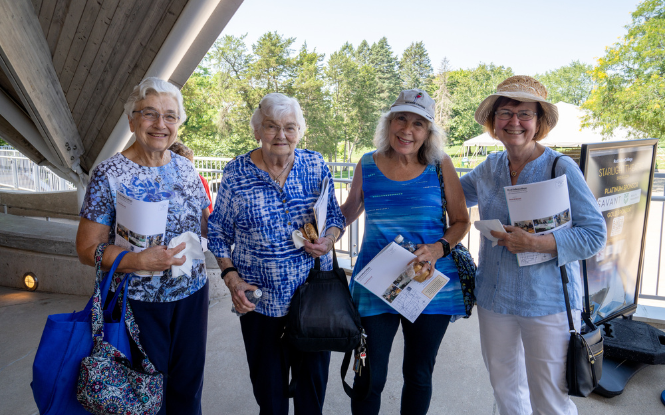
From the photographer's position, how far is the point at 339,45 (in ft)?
151

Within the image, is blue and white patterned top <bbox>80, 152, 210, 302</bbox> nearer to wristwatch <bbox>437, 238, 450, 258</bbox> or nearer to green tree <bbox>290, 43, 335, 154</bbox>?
wristwatch <bbox>437, 238, 450, 258</bbox>

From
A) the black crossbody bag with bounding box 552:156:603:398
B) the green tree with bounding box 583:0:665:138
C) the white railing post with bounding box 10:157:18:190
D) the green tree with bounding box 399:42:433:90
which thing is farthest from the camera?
the green tree with bounding box 399:42:433:90

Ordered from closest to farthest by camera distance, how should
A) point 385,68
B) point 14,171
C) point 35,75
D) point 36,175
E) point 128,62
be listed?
point 35,75 → point 128,62 → point 36,175 → point 14,171 → point 385,68

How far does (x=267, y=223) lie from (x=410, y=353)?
0.94 meters

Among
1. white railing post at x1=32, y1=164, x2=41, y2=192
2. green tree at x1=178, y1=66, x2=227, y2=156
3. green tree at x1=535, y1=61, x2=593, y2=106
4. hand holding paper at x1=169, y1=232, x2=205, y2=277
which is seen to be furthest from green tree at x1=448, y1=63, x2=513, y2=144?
hand holding paper at x1=169, y1=232, x2=205, y2=277

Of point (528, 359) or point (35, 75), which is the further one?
point (35, 75)

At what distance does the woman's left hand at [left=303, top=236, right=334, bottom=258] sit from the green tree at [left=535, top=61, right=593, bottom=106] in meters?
66.6

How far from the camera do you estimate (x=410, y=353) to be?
1901 millimetres

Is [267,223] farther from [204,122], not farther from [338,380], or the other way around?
[204,122]

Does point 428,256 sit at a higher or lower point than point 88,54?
lower

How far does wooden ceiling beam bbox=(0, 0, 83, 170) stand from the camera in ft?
11.6

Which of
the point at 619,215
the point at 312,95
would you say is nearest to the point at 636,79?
the point at 312,95

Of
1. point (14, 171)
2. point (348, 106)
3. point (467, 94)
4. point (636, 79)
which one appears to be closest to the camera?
point (14, 171)

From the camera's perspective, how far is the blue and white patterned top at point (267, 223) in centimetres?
177
